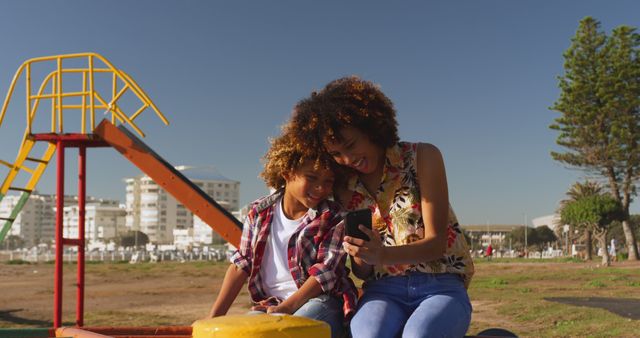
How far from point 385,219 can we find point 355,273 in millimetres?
265

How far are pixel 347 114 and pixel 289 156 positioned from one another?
320 mm

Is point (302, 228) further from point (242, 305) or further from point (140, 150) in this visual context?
point (242, 305)

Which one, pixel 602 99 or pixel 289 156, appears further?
pixel 602 99

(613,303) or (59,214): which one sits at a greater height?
(59,214)

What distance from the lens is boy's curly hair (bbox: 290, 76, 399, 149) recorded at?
262cm

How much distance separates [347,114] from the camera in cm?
262

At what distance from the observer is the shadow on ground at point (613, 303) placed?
895cm

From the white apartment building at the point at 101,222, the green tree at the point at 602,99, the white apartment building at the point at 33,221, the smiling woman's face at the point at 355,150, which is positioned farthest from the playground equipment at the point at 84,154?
the white apartment building at the point at 33,221

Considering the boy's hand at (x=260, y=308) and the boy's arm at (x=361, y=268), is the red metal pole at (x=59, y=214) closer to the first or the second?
the boy's hand at (x=260, y=308)

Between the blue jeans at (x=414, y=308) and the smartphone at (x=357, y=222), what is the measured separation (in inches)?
11.7

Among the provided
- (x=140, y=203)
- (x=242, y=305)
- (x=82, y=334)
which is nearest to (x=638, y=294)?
(x=242, y=305)

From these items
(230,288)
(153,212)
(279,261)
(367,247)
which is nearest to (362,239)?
(367,247)

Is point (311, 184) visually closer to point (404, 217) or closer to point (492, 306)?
point (404, 217)

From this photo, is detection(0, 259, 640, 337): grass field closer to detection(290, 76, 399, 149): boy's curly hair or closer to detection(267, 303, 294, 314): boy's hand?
detection(290, 76, 399, 149): boy's curly hair
